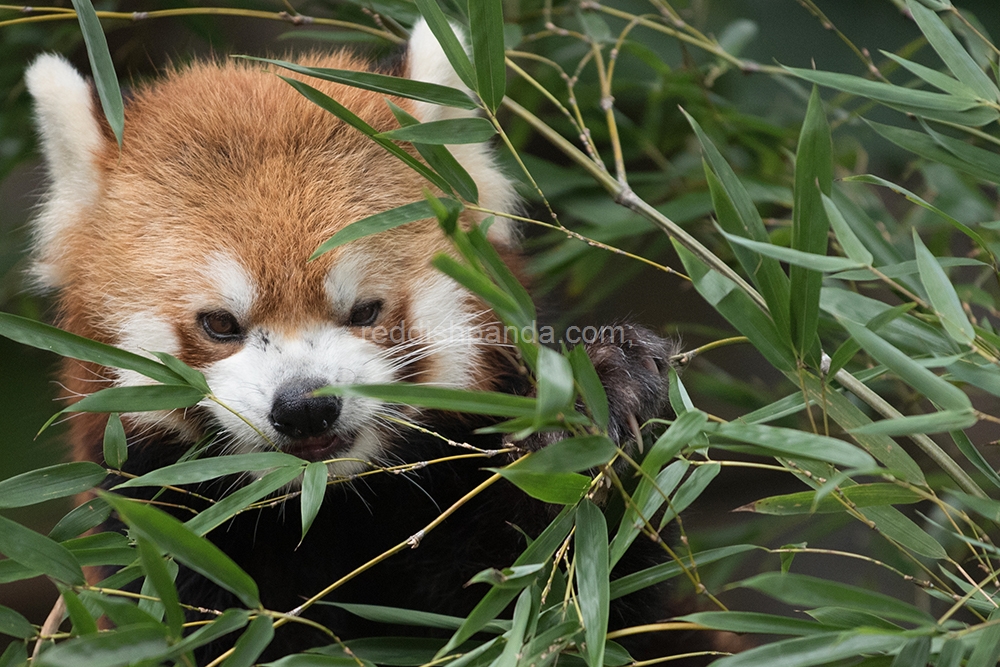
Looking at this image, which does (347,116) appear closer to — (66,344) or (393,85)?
(393,85)

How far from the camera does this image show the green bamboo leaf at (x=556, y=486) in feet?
3.90

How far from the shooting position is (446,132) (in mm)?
1397

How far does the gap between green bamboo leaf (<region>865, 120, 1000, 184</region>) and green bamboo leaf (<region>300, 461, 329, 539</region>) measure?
1.06 metres

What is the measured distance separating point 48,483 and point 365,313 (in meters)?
0.58

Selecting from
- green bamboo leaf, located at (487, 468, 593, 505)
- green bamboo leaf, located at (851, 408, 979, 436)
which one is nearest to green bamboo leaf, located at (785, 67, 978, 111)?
green bamboo leaf, located at (851, 408, 979, 436)

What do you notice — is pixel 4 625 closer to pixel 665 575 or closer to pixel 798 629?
pixel 665 575

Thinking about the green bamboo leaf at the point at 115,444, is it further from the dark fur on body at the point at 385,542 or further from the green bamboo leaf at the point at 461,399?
the green bamboo leaf at the point at 461,399

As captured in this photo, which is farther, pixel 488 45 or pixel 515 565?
pixel 488 45

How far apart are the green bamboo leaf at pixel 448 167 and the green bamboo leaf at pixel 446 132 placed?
0.7 inches

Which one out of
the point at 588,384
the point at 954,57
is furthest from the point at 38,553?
the point at 954,57

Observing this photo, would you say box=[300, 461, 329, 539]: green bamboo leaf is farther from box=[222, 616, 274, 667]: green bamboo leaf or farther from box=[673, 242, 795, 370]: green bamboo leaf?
box=[673, 242, 795, 370]: green bamboo leaf

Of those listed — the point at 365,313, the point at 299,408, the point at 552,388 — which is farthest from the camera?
the point at 365,313

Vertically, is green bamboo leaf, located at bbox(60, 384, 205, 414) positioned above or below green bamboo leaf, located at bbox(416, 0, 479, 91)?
below

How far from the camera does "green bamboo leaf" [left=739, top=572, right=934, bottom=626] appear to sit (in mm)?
1035
